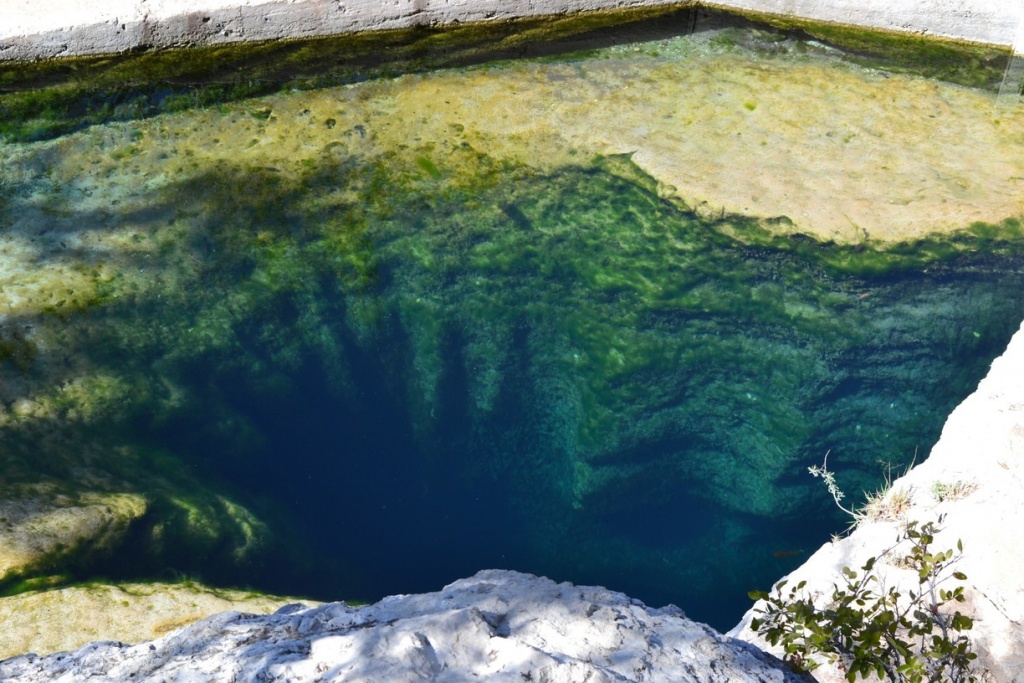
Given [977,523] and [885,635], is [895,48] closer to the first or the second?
[977,523]

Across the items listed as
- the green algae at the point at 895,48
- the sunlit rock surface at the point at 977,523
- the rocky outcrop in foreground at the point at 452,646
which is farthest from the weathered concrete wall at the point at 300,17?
the rocky outcrop in foreground at the point at 452,646

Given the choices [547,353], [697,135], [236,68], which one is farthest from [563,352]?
[236,68]

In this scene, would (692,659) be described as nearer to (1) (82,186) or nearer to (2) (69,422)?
(2) (69,422)

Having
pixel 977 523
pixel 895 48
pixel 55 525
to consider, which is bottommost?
pixel 55 525

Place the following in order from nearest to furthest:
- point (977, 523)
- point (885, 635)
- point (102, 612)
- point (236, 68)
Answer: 1. point (885, 635)
2. point (977, 523)
3. point (102, 612)
4. point (236, 68)

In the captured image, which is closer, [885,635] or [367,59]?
[885,635]
